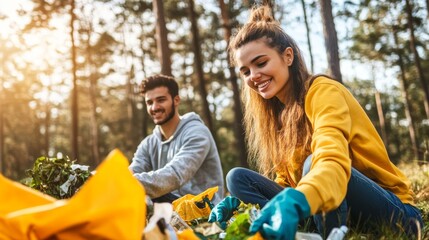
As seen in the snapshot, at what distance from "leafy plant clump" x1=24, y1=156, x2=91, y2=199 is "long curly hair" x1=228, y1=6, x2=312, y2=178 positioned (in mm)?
1298

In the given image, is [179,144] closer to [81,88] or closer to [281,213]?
[281,213]

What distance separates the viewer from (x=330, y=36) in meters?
7.15

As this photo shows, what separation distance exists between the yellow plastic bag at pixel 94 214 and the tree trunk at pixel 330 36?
6248 millimetres

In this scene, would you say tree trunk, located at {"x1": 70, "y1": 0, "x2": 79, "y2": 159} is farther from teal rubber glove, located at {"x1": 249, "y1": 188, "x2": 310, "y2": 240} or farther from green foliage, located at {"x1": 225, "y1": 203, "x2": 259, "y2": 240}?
teal rubber glove, located at {"x1": 249, "y1": 188, "x2": 310, "y2": 240}

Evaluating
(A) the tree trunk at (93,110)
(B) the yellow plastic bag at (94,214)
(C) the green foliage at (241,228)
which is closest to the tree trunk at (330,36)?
(C) the green foliage at (241,228)

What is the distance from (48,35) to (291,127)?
21.3m

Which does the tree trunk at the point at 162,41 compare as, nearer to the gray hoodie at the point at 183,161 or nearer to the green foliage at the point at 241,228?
the gray hoodie at the point at 183,161

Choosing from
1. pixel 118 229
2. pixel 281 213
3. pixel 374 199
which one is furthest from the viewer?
pixel 374 199

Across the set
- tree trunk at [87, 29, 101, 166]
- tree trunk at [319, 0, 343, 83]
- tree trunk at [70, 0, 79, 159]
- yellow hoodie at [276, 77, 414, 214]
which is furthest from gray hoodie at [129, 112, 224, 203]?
tree trunk at [87, 29, 101, 166]

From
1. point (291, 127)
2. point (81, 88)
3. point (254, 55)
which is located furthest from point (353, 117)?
point (81, 88)

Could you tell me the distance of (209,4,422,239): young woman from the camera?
181cm

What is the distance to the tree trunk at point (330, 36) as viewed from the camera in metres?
7.14

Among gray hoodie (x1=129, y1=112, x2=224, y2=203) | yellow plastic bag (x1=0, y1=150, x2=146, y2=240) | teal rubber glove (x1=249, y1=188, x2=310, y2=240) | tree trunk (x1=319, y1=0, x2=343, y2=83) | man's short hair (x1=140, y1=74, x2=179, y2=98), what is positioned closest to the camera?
yellow plastic bag (x1=0, y1=150, x2=146, y2=240)

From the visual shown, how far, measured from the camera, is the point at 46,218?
1.41m
